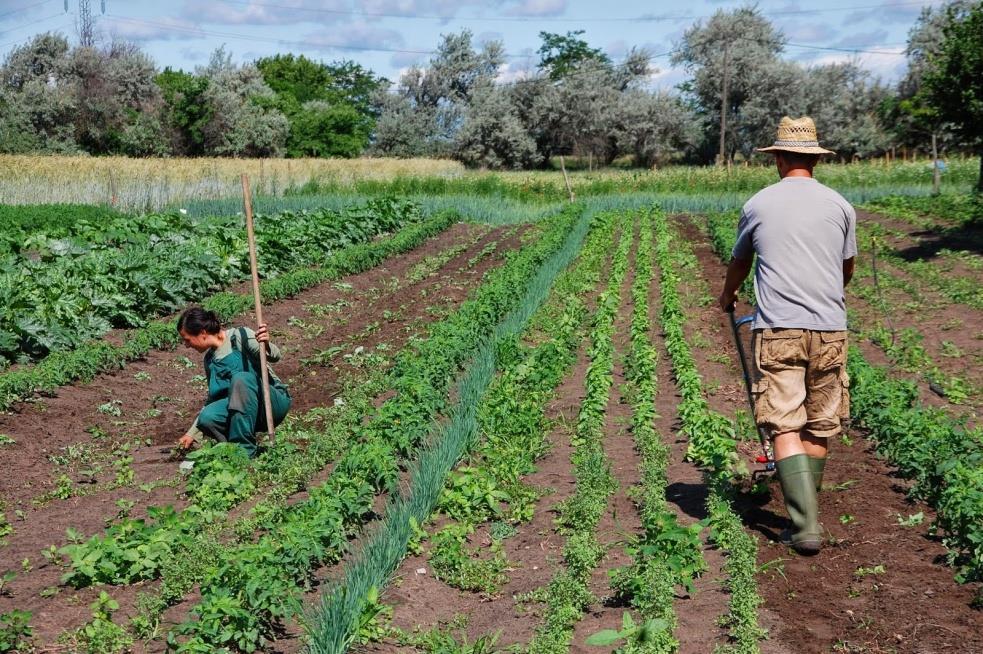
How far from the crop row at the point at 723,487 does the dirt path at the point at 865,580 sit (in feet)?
0.46

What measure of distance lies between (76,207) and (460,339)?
48.3 feet

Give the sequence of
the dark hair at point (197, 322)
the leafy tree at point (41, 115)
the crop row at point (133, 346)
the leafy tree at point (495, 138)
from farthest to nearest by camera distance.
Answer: the leafy tree at point (495, 138), the leafy tree at point (41, 115), the crop row at point (133, 346), the dark hair at point (197, 322)

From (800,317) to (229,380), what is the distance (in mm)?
3971

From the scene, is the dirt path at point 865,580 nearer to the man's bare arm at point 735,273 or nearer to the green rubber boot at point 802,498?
the green rubber boot at point 802,498

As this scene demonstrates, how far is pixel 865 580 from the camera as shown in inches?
186

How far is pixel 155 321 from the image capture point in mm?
11531

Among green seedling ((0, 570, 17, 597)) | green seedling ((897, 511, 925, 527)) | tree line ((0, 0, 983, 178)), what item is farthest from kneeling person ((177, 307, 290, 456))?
tree line ((0, 0, 983, 178))

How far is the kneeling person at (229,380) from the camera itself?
6664 mm

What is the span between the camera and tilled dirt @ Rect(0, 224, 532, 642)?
513 cm

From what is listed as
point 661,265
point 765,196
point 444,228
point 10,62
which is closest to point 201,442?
point 765,196

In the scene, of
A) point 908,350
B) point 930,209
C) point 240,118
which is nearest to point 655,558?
point 908,350

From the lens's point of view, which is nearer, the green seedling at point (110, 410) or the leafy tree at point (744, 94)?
the green seedling at point (110, 410)

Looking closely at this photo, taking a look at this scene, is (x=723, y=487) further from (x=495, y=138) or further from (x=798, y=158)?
(x=495, y=138)

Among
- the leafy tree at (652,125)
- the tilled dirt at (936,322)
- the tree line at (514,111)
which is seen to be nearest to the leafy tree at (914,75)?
the tree line at (514,111)
